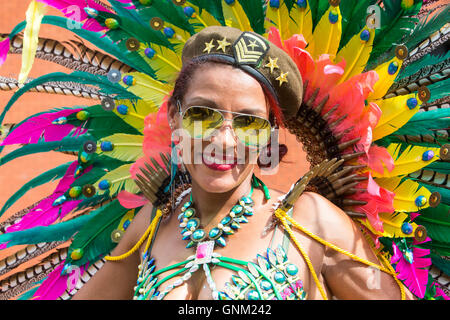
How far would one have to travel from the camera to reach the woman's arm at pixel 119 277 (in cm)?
207

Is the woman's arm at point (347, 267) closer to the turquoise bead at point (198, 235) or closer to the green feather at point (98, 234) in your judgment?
the turquoise bead at point (198, 235)

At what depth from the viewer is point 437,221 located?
201 cm

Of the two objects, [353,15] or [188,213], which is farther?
[353,15]

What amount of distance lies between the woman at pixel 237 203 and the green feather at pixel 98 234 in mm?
587

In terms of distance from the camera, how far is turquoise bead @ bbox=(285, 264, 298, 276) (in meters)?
1.67

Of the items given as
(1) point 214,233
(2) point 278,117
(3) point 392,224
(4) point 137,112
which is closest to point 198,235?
(1) point 214,233

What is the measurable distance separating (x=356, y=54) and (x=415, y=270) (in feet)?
2.77

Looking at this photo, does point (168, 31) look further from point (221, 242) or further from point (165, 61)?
point (221, 242)

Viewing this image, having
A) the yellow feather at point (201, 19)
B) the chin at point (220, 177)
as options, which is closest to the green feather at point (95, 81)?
the yellow feather at point (201, 19)

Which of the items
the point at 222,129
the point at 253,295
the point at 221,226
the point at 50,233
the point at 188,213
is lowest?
the point at 253,295

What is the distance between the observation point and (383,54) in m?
2.10

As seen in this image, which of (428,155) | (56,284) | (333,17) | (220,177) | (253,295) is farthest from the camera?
(56,284)

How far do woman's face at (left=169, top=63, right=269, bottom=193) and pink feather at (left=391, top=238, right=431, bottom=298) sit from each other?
63cm

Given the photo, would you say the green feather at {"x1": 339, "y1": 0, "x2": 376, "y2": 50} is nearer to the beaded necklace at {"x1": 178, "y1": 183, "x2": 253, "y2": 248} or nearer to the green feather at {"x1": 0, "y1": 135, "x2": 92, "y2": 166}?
the beaded necklace at {"x1": 178, "y1": 183, "x2": 253, "y2": 248}
